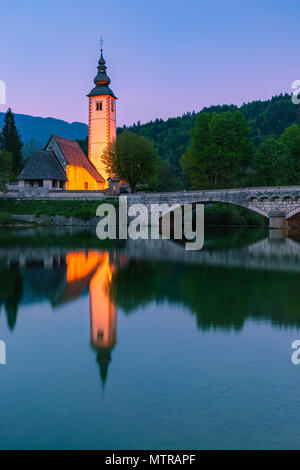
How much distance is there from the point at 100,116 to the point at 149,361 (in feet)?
229

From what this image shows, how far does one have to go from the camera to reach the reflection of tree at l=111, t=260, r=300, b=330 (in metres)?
15.9

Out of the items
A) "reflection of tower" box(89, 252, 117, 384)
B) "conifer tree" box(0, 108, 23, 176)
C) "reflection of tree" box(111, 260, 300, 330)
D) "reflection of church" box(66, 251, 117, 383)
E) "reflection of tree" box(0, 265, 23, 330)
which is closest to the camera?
"reflection of tower" box(89, 252, 117, 384)

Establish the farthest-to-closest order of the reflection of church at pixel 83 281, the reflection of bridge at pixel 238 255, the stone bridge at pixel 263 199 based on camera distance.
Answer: the stone bridge at pixel 263 199 → the reflection of bridge at pixel 238 255 → the reflection of church at pixel 83 281

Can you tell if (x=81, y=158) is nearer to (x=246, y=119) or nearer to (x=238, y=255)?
(x=238, y=255)

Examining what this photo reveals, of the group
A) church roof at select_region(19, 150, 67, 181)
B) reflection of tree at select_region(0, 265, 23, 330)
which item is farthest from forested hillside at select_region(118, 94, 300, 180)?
reflection of tree at select_region(0, 265, 23, 330)

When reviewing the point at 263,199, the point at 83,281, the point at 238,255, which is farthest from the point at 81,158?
the point at 83,281

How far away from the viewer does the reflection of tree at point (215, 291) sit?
15.9 meters

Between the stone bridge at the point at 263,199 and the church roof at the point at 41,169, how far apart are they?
17.9 m

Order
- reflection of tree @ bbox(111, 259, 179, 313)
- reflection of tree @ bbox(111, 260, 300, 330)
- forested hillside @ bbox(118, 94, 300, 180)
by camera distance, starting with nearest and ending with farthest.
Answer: reflection of tree @ bbox(111, 260, 300, 330), reflection of tree @ bbox(111, 259, 179, 313), forested hillside @ bbox(118, 94, 300, 180)

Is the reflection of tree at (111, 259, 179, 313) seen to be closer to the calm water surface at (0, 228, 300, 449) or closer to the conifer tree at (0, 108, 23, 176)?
the calm water surface at (0, 228, 300, 449)

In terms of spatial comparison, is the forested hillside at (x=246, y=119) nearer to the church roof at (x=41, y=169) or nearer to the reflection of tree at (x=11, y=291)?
the church roof at (x=41, y=169)

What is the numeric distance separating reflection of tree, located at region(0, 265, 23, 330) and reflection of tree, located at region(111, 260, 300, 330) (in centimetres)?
363

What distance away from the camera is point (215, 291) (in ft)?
66.0

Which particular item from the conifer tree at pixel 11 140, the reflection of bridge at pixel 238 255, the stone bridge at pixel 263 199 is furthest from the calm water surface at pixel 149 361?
the conifer tree at pixel 11 140
